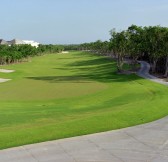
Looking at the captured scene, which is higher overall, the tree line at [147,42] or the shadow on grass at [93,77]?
the tree line at [147,42]

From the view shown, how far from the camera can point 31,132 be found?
16.7 metres

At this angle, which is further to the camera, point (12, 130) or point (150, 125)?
point (150, 125)

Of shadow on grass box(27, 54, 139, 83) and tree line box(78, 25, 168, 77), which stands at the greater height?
tree line box(78, 25, 168, 77)

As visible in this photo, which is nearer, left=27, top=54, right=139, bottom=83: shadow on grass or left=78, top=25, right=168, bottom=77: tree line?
left=27, top=54, right=139, bottom=83: shadow on grass

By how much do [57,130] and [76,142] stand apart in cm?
206

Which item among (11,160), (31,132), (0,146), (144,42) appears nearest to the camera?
(11,160)

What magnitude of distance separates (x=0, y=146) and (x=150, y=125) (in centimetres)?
812

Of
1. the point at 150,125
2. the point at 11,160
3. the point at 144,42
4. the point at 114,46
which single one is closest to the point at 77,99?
the point at 150,125

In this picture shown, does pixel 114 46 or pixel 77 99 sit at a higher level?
pixel 114 46

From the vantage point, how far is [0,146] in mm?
14719

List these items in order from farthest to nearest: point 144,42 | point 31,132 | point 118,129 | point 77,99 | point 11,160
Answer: point 144,42, point 77,99, point 118,129, point 31,132, point 11,160

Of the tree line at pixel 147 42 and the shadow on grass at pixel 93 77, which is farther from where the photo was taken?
the tree line at pixel 147 42

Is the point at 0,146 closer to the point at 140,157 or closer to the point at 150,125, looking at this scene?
the point at 140,157

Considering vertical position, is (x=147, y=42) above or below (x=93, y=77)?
above
